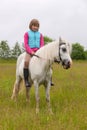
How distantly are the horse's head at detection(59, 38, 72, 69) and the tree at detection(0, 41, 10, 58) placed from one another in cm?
9817

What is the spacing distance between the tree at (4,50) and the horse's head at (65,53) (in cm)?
9817

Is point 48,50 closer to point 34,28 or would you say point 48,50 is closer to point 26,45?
point 26,45

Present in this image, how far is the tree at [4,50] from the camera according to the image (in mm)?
108562

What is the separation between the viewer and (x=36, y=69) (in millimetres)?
9055

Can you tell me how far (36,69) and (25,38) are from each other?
1035 mm

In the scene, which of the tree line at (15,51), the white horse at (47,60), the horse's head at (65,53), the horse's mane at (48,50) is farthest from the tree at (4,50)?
the horse's head at (65,53)

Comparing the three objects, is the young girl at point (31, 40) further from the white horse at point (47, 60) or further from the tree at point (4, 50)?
the tree at point (4, 50)

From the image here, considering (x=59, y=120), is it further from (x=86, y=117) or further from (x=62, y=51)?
(x=62, y=51)

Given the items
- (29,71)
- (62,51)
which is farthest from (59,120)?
(29,71)

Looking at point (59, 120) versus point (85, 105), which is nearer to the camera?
point (59, 120)

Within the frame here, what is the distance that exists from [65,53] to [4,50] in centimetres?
10431

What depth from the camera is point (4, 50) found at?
112 metres

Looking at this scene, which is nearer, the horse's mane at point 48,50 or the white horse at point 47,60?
the white horse at point 47,60

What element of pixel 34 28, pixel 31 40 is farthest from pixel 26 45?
pixel 34 28
